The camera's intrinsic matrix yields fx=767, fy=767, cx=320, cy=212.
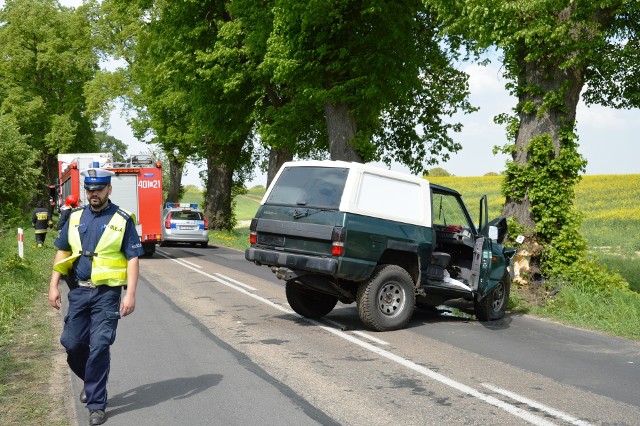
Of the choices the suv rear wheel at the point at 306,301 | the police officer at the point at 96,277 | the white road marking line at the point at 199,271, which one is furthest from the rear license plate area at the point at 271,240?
the white road marking line at the point at 199,271

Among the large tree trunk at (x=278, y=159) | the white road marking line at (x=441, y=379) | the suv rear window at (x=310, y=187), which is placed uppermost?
the large tree trunk at (x=278, y=159)

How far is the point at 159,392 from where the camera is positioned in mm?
6840

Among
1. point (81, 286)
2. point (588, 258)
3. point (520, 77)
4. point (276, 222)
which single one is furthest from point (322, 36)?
point (81, 286)

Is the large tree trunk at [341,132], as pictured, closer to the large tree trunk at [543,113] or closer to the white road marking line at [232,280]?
the white road marking line at [232,280]

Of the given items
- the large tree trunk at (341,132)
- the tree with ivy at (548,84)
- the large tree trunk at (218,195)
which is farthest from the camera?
the large tree trunk at (218,195)

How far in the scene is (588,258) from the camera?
608 inches

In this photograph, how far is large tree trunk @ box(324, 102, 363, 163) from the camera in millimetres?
23938

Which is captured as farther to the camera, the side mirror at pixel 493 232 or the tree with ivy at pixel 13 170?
the tree with ivy at pixel 13 170

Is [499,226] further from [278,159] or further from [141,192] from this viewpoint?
[278,159]

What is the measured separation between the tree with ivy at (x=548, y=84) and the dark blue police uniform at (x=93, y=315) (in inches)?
379

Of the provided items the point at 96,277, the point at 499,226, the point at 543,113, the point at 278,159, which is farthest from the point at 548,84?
the point at 278,159

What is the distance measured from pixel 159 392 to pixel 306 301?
487cm

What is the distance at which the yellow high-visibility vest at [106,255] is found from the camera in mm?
5918

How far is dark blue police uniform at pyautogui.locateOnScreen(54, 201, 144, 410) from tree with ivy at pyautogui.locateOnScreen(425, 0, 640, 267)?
9629 millimetres
